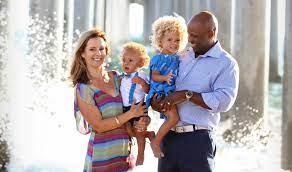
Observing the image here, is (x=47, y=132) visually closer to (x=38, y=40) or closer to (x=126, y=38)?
(x=38, y=40)

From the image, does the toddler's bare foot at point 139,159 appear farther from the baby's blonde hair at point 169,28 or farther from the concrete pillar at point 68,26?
the concrete pillar at point 68,26

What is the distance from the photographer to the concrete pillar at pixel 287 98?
15.0 feet

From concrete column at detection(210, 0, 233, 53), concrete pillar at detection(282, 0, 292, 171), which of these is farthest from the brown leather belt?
concrete column at detection(210, 0, 233, 53)

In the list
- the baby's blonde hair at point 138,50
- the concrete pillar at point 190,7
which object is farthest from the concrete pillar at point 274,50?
the baby's blonde hair at point 138,50

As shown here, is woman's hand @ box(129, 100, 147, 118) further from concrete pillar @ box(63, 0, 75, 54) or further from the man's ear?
concrete pillar @ box(63, 0, 75, 54)

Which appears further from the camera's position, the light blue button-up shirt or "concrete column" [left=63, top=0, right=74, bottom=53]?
"concrete column" [left=63, top=0, right=74, bottom=53]

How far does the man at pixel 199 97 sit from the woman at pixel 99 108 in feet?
0.48

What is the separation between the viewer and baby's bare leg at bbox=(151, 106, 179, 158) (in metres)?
2.02

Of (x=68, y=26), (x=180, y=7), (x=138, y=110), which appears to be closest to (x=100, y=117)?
(x=138, y=110)

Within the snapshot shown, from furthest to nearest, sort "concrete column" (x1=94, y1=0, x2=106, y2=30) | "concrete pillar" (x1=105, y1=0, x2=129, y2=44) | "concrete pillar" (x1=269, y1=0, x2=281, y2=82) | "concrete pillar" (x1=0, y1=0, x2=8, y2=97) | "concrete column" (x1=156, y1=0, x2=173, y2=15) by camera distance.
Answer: "concrete column" (x1=156, y1=0, x2=173, y2=15)
"concrete pillar" (x1=269, y1=0, x2=281, y2=82)
"concrete pillar" (x1=105, y1=0, x2=129, y2=44)
"concrete column" (x1=94, y1=0, x2=106, y2=30)
"concrete pillar" (x1=0, y1=0, x2=8, y2=97)

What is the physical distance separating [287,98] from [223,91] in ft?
9.35

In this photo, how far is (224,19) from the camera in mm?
6078

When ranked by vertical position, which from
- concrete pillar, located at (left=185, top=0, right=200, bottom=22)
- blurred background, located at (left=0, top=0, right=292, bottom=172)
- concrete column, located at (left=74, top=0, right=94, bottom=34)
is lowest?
blurred background, located at (left=0, top=0, right=292, bottom=172)

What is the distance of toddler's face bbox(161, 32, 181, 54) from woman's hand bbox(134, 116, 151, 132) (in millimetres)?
262
